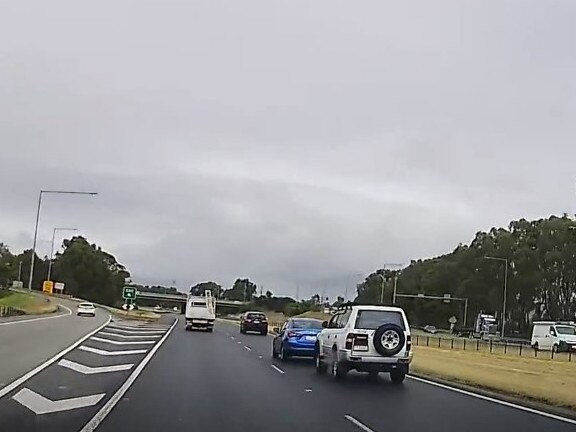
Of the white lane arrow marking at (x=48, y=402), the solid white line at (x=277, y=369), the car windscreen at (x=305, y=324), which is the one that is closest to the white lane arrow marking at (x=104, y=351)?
the car windscreen at (x=305, y=324)

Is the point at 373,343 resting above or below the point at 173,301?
above

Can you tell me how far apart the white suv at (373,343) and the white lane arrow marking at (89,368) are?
580cm

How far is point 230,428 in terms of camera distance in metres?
13.8

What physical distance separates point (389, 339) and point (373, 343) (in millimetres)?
439

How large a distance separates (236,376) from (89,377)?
4322 millimetres

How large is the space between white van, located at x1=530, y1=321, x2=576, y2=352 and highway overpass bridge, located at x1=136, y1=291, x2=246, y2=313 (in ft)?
284

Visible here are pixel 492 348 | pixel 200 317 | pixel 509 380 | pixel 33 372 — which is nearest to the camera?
pixel 33 372

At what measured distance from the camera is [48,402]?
648 inches

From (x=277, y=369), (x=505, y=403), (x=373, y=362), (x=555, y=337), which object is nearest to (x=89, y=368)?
(x=277, y=369)

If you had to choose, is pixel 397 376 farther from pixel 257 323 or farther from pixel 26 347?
pixel 257 323

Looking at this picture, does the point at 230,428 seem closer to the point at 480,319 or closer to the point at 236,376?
the point at 236,376

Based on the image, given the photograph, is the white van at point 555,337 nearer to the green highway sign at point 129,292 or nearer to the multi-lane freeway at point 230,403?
the multi-lane freeway at point 230,403

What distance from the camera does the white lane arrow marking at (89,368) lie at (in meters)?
23.8

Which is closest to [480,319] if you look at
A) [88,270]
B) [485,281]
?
[485,281]
